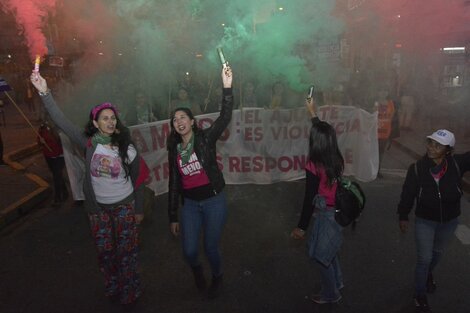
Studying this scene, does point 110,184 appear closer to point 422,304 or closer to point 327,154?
point 327,154

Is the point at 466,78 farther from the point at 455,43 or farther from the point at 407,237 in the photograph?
the point at 407,237

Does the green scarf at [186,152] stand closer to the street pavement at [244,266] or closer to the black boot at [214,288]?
the black boot at [214,288]

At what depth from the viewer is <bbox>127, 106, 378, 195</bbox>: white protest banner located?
7.16 metres

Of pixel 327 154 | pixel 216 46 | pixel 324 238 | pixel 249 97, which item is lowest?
pixel 324 238

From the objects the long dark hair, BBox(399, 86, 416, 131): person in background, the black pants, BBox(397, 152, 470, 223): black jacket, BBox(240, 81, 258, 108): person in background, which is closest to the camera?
the long dark hair

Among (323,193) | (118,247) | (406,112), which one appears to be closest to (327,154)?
(323,193)

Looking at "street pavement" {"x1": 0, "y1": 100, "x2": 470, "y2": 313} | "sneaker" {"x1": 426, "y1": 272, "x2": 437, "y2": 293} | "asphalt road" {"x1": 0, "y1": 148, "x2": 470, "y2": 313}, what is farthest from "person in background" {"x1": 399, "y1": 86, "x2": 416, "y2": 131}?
"sneaker" {"x1": 426, "y1": 272, "x2": 437, "y2": 293}

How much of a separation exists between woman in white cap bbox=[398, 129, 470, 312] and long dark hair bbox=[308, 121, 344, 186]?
751 mm

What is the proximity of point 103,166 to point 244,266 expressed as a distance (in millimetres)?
1950

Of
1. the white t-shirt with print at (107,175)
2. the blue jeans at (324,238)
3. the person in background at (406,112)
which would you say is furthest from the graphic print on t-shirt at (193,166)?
the person in background at (406,112)

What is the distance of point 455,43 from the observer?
12.1m

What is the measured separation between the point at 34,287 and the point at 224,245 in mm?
2105

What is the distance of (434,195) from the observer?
10.9ft

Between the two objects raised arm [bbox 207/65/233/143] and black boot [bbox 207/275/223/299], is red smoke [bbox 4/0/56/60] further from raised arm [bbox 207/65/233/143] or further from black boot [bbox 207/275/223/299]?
black boot [bbox 207/275/223/299]
